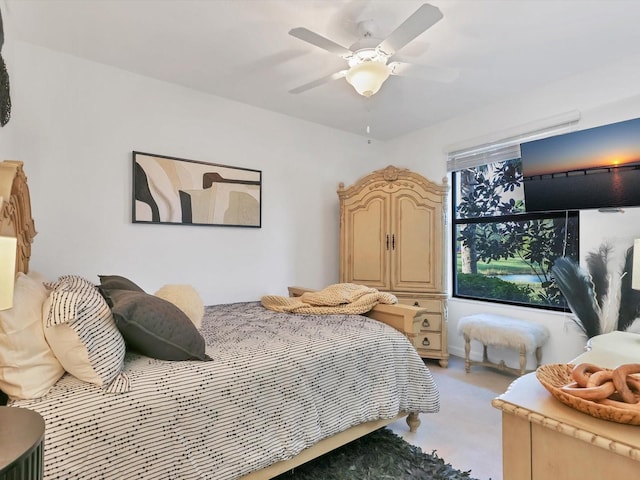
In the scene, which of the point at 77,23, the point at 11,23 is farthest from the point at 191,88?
the point at 11,23

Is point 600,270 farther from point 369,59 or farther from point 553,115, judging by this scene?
point 369,59

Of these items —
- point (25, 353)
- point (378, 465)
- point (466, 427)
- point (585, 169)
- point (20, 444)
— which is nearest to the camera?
point (20, 444)

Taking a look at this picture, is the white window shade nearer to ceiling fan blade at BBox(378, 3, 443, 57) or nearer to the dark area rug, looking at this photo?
ceiling fan blade at BBox(378, 3, 443, 57)

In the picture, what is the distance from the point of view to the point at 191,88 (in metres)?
2.98

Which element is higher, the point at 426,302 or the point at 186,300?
the point at 186,300

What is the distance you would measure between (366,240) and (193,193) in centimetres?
173

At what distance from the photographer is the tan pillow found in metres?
1.97

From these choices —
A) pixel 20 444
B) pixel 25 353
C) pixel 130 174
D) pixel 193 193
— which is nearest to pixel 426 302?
pixel 193 193

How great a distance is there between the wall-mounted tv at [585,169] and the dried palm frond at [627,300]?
1.45 ft

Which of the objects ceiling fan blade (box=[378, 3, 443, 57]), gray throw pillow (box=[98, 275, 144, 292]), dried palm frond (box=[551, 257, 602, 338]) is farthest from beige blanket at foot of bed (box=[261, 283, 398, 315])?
ceiling fan blade (box=[378, 3, 443, 57])

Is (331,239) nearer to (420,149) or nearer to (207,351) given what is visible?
(420,149)

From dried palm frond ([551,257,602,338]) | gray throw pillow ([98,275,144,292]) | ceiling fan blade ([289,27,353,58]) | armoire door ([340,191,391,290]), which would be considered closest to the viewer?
ceiling fan blade ([289,27,353,58])

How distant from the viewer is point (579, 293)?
2.63m

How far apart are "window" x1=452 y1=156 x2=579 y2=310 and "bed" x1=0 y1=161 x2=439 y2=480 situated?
5.80ft
